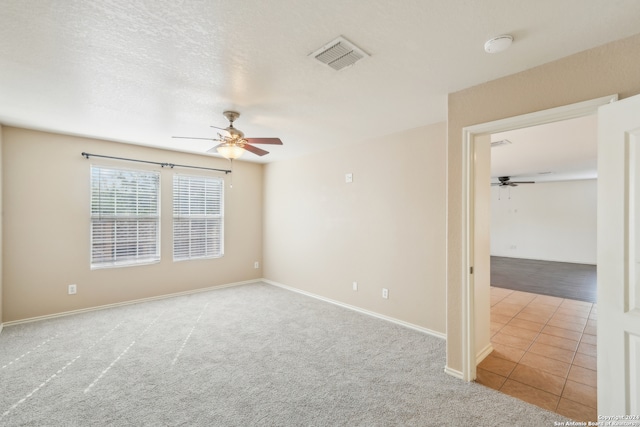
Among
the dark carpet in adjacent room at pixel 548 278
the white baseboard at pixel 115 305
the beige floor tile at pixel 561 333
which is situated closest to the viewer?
the beige floor tile at pixel 561 333

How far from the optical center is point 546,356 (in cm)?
287

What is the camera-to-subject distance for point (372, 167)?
4.00 metres

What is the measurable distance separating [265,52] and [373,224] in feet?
8.78

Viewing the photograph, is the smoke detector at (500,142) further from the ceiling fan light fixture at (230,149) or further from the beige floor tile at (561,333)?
the ceiling fan light fixture at (230,149)

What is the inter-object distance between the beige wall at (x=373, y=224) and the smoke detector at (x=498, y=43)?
57.4 inches

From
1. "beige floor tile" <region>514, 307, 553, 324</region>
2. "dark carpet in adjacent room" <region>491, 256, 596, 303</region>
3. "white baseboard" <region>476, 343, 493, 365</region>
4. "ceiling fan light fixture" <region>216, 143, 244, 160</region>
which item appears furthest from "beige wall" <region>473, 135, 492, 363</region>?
"dark carpet in adjacent room" <region>491, 256, 596, 303</region>

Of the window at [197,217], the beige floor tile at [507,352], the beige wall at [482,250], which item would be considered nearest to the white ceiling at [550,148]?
the beige wall at [482,250]

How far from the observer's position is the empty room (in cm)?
161

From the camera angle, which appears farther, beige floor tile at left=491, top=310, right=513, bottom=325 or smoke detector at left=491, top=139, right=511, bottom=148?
smoke detector at left=491, top=139, right=511, bottom=148

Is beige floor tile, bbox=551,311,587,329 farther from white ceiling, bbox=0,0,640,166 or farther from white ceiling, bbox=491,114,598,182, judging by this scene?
white ceiling, bbox=0,0,640,166

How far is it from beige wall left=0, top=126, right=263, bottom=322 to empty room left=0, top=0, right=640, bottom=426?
2 centimetres

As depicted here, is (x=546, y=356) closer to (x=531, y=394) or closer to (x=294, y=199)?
(x=531, y=394)

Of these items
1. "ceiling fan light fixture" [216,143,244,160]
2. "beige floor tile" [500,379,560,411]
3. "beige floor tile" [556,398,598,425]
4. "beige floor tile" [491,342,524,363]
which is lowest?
"beige floor tile" [491,342,524,363]

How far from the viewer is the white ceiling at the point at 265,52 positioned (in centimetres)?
152
